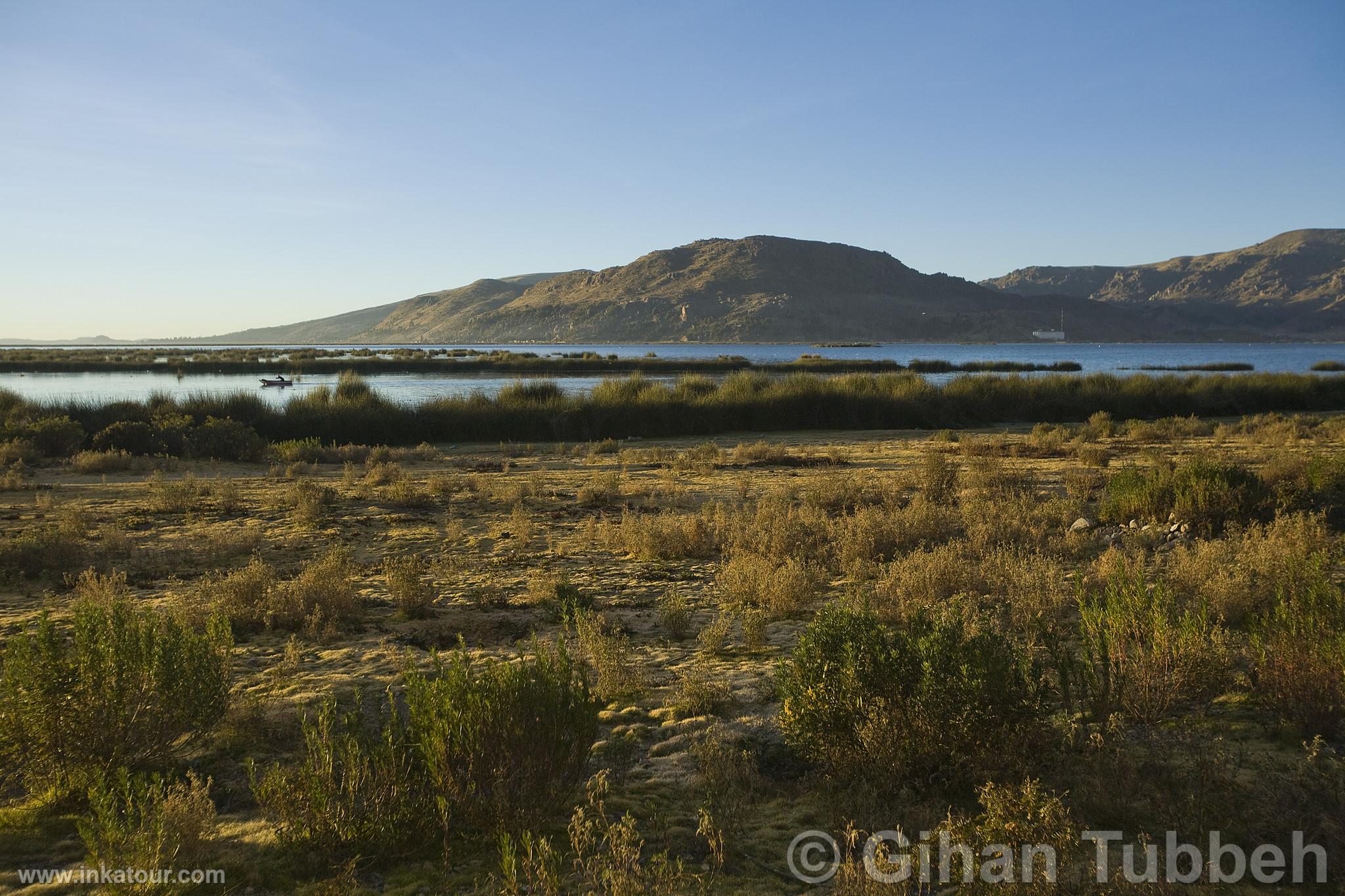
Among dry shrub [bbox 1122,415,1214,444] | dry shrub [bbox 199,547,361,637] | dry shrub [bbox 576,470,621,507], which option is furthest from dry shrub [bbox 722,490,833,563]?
dry shrub [bbox 1122,415,1214,444]

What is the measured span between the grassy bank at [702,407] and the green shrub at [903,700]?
19.4m

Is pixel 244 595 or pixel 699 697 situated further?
pixel 244 595

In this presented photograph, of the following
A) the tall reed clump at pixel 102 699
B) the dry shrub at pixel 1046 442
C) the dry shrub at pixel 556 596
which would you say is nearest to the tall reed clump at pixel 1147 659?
the dry shrub at pixel 556 596

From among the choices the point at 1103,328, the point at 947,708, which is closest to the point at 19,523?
the point at 947,708

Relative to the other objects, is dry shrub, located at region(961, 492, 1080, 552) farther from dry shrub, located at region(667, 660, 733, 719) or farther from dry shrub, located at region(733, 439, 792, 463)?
dry shrub, located at region(733, 439, 792, 463)

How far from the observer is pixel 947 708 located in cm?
367

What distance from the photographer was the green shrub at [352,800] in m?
3.21

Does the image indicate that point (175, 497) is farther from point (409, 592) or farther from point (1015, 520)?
point (1015, 520)

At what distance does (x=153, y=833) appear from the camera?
2965mm

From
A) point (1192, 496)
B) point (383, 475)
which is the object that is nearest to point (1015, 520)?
point (1192, 496)

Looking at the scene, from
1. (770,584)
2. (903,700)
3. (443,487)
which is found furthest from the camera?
(443,487)

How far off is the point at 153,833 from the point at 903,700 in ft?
10.8

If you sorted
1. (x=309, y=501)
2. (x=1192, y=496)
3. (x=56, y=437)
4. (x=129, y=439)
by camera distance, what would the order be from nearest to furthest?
(x=1192, y=496) < (x=309, y=501) < (x=56, y=437) < (x=129, y=439)

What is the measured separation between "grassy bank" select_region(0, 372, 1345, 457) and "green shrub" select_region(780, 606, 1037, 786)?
19.4 meters
